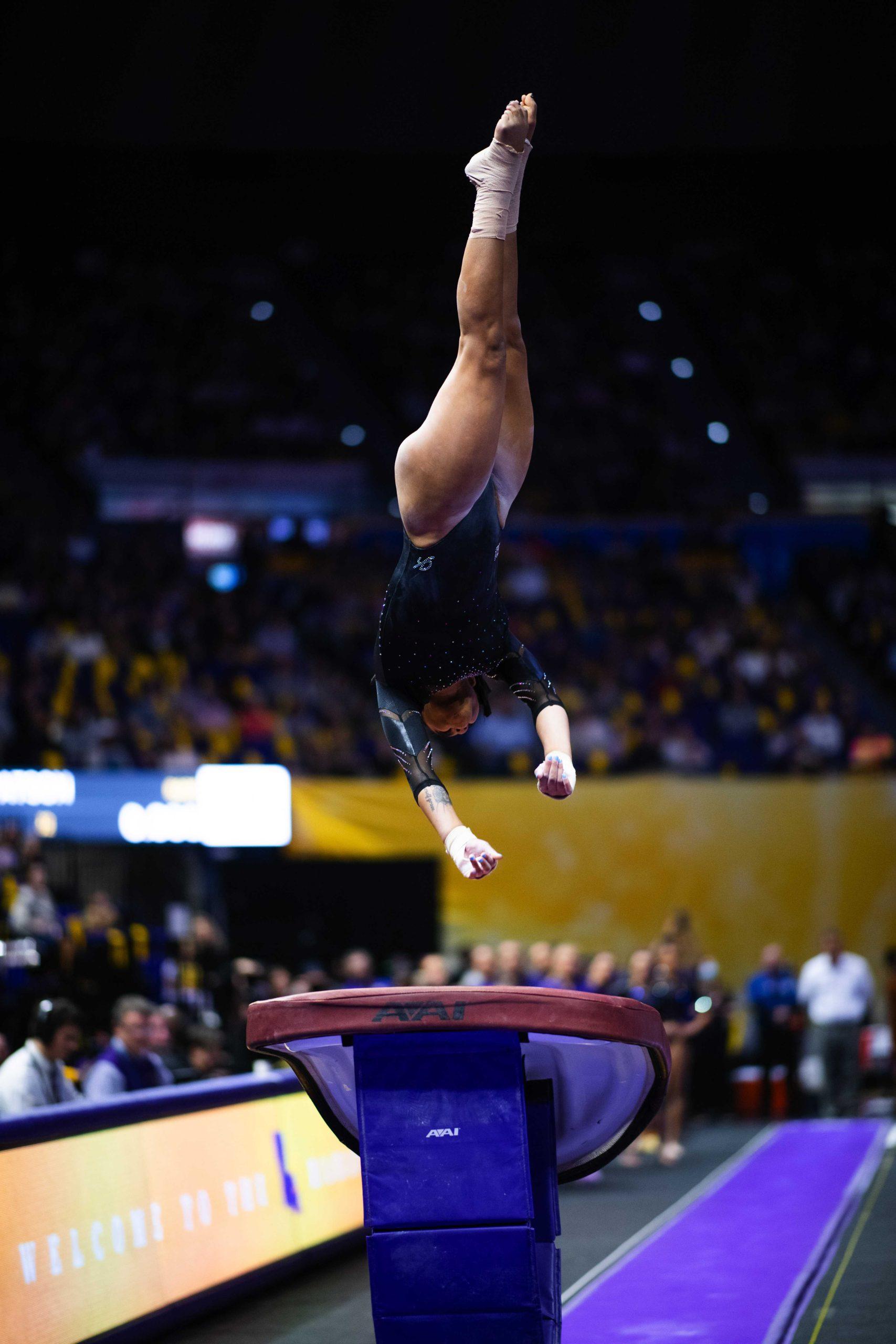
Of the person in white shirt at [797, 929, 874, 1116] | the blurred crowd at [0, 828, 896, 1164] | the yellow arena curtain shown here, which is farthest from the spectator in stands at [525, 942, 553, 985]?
the person in white shirt at [797, 929, 874, 1116]

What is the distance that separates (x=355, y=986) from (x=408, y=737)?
5042mm

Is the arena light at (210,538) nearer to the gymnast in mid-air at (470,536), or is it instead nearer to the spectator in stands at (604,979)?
the spectator in stands at (604,979)

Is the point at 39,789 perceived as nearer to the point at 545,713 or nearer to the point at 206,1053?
the point at 206,1053

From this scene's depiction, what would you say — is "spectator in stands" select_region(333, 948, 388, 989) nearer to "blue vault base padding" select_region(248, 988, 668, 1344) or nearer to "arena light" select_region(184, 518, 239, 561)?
"blue vault base padding" select_region(248, 988, 668, 1344)

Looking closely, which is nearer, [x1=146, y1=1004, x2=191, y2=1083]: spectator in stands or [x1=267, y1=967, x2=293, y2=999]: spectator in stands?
[x1=146, y1=1004, x2=191, y2=1083]: spectator in stands

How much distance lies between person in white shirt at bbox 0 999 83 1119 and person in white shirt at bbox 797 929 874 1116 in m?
7.38

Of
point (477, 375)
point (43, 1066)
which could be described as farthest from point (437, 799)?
point (43, 1066)

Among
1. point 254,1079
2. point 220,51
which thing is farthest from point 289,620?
point 254,1079

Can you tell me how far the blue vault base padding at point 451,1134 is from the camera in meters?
3.37

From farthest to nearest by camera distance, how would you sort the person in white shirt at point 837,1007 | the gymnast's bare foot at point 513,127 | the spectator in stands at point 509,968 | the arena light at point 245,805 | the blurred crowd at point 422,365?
the blurred crowd at point 422,365 → the arena light at point 245,805 → the person in white shirt at point 837,1007 → the spectator in stands at point 509,968 → the gymnast's bare foot at point 513,127

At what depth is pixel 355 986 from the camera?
8656 mm

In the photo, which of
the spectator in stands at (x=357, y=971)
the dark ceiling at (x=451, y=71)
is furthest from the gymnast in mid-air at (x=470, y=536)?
the spectator in stands at (x=357, y=971)

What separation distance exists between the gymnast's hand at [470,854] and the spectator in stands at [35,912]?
6.99 metres

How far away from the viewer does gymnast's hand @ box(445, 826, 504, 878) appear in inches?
Answer: 140
